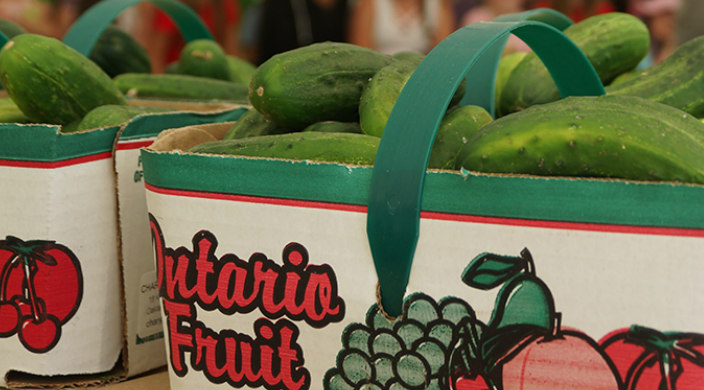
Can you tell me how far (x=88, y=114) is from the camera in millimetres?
825

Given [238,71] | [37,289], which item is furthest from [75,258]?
[238,71]

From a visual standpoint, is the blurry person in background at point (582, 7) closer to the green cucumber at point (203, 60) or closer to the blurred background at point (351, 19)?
the blurred background at point (351, 19)

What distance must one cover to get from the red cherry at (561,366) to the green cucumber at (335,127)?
1.08 feet

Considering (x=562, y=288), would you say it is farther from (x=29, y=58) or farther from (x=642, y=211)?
(x=29, y=58)

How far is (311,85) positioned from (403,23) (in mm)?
2387

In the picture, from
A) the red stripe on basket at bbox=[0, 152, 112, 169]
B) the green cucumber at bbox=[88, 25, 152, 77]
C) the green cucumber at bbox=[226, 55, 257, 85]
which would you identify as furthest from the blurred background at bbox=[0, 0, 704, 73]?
the red stripe on basket at bbox=[0, 152, 112, 169]

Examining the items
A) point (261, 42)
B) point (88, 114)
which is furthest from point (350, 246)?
point (261, 42)

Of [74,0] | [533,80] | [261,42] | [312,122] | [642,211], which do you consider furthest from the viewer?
[261,42]

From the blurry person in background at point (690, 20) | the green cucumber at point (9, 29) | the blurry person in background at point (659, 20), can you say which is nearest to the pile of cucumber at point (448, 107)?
the green cucumber at point (9, 29)

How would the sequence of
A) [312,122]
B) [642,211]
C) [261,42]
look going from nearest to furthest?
[642,211]
[312,122]
[261,42]

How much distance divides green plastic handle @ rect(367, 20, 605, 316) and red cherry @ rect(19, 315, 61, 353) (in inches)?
14.9

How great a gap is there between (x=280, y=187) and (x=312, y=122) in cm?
25

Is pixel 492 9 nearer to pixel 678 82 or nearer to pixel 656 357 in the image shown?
pixel 678 82

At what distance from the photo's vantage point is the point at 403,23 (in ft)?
10.1
